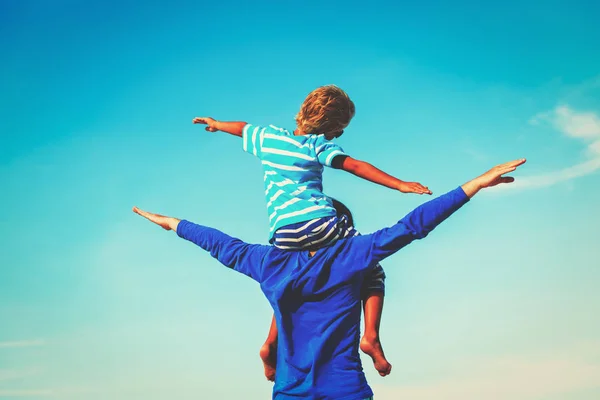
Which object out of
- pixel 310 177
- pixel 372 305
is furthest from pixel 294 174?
pixel 372 305

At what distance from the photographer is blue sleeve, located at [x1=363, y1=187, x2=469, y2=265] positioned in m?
3.75

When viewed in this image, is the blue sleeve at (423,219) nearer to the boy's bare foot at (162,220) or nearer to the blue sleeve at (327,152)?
the blue sleeve at (327,152)

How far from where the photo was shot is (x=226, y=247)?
458 centimetres

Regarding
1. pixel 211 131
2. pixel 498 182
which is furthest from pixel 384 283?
pixel 211 131

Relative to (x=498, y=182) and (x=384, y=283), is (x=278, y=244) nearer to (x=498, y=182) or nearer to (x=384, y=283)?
(x=384, y=283)

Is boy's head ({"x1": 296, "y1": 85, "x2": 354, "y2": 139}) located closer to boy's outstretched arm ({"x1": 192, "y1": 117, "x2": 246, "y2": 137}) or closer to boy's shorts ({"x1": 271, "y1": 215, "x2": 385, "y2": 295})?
boy's outstretched arm ({"x1": 192, "y1": 117, "x2": 246, "y2": 137})

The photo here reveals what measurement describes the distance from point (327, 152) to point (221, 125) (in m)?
0.99

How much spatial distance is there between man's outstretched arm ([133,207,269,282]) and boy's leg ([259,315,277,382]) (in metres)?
0.46

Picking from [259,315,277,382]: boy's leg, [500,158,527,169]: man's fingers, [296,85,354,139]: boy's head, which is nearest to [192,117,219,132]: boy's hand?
[296,85,354,139]: boy's head

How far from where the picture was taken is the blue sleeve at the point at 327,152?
4023 mm

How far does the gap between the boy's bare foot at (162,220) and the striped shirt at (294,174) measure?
944 mm

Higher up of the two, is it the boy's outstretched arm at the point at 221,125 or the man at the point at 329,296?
the boy's outstretched arm at the point at 221,125

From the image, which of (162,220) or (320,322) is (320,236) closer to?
(320,322)

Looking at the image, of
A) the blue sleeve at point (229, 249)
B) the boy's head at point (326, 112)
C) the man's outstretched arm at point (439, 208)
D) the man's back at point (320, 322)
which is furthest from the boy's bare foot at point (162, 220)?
the man's outstretched arm at point (439, 208)
